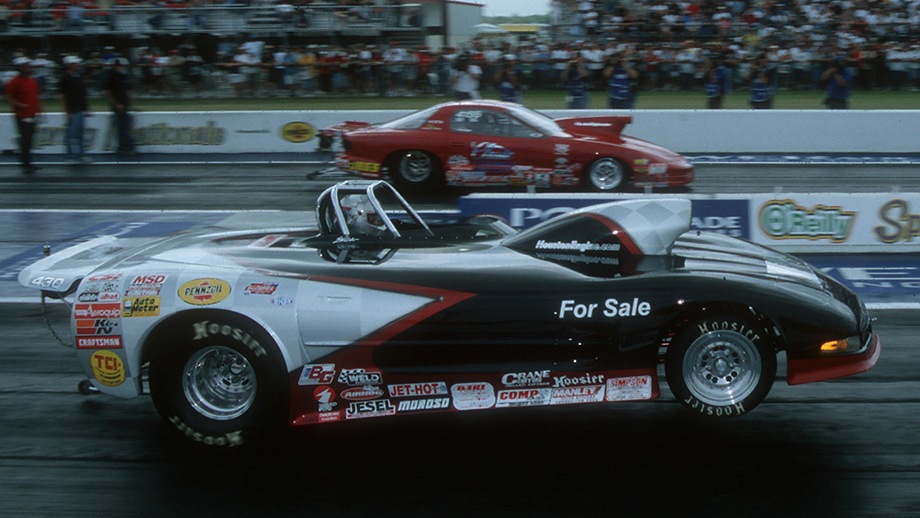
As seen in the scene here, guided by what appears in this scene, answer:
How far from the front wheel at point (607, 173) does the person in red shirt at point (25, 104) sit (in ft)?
29.2

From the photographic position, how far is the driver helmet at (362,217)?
5.70m

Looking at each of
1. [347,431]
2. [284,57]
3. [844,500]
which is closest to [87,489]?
[347,431]

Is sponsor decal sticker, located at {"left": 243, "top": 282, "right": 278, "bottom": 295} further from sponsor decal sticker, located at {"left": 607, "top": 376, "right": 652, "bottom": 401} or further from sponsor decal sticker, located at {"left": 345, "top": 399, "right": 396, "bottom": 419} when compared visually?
sponsor decal sticker, located at {"left": 607, "top": 376, "right": 652, "bottom": 401}

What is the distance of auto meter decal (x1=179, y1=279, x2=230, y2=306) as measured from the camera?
16.0ft

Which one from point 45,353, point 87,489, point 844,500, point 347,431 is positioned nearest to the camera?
point 844,500

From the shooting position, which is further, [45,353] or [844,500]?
[45,353]

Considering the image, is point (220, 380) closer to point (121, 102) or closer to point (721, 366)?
point (721, 366)

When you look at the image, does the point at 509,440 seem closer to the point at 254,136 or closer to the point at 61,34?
the point at 254,136

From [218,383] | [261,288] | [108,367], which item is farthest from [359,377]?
[108,367]

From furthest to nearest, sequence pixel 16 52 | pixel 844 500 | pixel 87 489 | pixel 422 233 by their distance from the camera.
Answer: pixel 16 52 < pixel 422 233 < pixel 87 489 < pixel 844 500

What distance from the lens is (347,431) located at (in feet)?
17.0

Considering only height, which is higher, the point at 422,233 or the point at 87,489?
the point at 422,233

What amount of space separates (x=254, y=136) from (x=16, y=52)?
502 inches

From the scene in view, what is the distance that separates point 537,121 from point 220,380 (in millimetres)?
8568
